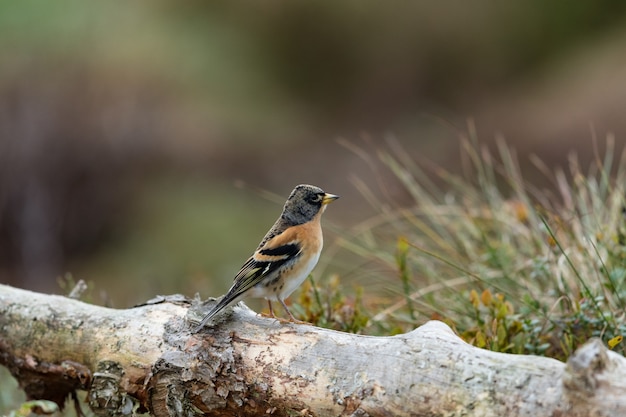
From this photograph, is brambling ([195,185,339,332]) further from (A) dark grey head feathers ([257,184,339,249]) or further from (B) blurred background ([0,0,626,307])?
(B) blurred background ([0,0,626,307])

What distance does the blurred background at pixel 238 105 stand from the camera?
1117cm

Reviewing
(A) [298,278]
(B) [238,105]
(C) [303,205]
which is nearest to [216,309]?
(A) [298,278]

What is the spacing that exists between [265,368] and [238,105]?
11152 mm

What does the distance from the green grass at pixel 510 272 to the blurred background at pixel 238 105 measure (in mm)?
4897

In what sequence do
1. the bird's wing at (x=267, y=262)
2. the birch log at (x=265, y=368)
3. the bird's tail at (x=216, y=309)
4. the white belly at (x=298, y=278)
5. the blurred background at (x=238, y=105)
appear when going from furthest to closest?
the blurred background at (x=238, y=105) → the white belly at (x=298, y=278) → the bird's wing at (x=267, y=262) → the bird's tail at (x=216, y=309) → the birch log at (x=265, y=368)

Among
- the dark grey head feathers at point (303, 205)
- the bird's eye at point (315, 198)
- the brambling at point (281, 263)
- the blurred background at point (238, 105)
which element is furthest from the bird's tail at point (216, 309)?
the blurred background at point (238, 105)

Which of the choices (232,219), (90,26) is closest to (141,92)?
(90,26)

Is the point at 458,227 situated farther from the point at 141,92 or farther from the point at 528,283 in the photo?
the point at 141,92

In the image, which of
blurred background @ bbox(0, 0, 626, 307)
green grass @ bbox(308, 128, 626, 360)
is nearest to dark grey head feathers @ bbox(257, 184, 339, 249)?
green grass @ bbox(308, 128, 626, 360)

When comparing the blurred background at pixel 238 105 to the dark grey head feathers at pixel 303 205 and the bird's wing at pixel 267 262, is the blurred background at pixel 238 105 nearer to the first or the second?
the dark grey head feathers at pixel 303 205

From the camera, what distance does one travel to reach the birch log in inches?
109

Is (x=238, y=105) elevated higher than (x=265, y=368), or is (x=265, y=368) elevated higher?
(x=238, y=105)

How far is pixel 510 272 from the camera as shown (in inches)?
190

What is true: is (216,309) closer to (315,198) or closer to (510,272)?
(315,198)
